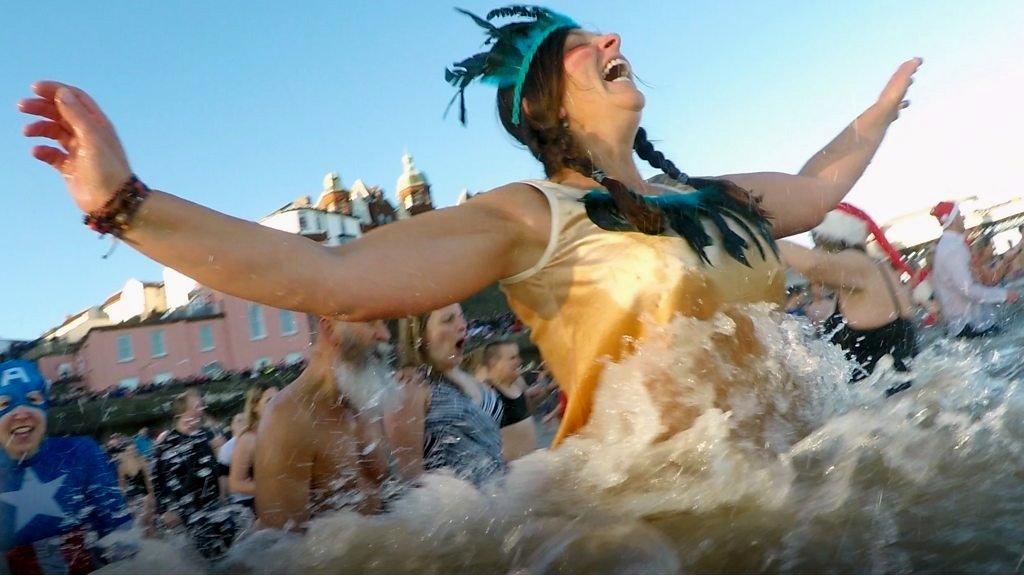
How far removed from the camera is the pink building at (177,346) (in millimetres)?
1080

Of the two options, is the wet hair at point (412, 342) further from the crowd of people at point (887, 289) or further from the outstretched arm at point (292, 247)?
the crowd of people at point (887, 289)

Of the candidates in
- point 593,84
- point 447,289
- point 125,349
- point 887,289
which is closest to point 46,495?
point 125,349

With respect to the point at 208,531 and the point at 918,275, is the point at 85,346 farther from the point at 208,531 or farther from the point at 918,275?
the point at 918,275

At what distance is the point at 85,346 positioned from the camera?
1.09m

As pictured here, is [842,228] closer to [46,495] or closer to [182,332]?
[182,332]

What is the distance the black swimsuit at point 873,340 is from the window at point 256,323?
4.71ft

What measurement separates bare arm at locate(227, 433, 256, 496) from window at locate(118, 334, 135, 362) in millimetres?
194

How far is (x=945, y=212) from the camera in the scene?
228 centimetres

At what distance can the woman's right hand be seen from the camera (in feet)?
2.84

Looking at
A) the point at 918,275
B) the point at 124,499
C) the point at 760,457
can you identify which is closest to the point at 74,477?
the point at 124,499

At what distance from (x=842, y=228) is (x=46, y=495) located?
5.93 ft

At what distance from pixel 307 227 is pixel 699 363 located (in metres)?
0.61

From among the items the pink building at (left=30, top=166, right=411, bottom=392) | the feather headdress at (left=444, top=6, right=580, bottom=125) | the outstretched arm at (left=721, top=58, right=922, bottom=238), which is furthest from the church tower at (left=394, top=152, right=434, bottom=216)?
the outstretched arm at (left=721, top=58, right=922, bottom=238)

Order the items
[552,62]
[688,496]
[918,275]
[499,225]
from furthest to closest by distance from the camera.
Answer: [918,275] < [552,62] < [499,225] < [688,496]
